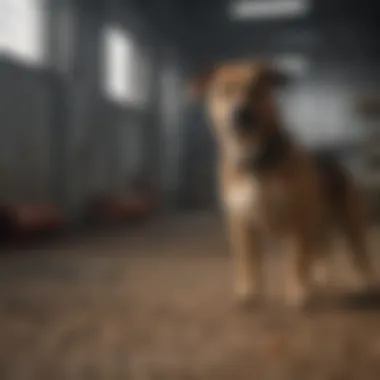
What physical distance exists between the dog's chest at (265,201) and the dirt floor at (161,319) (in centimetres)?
7

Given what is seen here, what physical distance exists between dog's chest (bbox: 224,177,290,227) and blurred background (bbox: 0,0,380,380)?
0.14m

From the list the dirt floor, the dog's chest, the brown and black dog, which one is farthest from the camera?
the dog's chest

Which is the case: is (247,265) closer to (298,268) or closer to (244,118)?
(298,268)

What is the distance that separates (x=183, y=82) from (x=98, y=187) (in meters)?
0.15

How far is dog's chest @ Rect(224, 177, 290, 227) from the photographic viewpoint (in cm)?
95

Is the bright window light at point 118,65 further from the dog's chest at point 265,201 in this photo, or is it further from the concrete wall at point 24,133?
the dog's chest at point 265,201

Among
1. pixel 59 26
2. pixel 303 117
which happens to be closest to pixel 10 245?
pixel 59 26

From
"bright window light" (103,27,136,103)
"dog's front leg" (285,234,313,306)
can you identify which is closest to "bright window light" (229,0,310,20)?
"bright window light" (103,27,136,103)

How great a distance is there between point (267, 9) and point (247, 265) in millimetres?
371

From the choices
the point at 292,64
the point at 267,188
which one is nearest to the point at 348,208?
the point at 267,188

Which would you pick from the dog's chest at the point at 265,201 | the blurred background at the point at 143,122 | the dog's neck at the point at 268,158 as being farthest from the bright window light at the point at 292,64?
the dog's chest at the point at 265,201

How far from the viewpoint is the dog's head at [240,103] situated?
0.79 m

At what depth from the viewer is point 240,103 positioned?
90cm

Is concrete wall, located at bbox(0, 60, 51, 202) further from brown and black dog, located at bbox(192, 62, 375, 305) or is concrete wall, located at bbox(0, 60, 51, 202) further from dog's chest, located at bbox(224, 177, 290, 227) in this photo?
dog's chest, located at bbox(224, 177, 290, 227)
